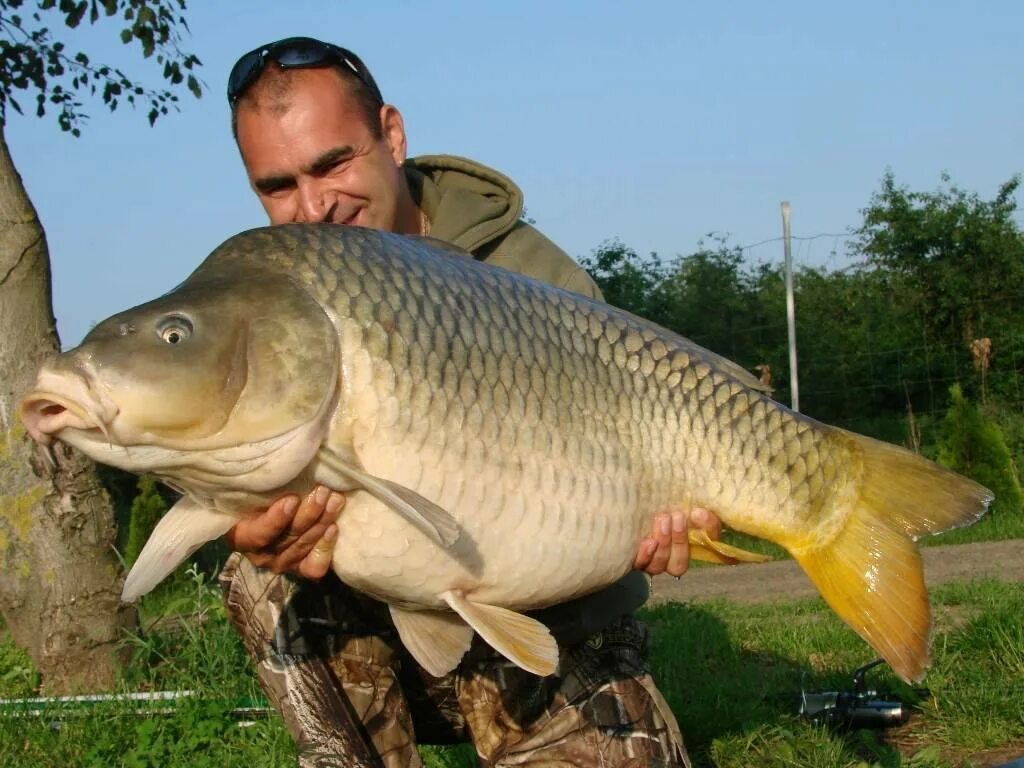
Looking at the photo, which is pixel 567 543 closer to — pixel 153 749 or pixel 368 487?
pixel 368 487

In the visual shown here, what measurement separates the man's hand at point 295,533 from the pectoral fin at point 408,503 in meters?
0.07

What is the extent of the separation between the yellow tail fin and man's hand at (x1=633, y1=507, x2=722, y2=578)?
0.58 ft

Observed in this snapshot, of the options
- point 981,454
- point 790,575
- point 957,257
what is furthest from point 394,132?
point 957,257

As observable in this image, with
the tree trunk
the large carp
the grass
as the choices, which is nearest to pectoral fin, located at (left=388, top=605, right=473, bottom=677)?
the large carp

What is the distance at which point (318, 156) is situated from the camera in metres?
2.35

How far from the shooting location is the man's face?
2340 mm

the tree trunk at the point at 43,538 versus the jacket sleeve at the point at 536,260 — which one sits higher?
the jacket sleeve at the point at 536,260

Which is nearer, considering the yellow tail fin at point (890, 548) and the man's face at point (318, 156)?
the yellow tail fin at point (890, 548)

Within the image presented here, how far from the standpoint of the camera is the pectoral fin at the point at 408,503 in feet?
5.02

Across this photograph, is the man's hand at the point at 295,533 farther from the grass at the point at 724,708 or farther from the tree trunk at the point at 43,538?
the tree trunk at the point at 43,538

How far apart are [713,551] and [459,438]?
569 millimetres

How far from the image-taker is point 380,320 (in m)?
1.61

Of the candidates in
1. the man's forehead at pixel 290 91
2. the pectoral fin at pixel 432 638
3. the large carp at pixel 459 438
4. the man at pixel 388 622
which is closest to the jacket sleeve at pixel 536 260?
the man at pixel 388 622

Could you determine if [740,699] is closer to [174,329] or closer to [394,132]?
[394,132]
